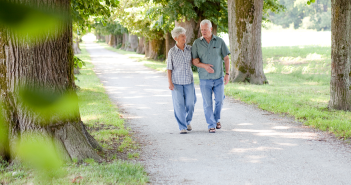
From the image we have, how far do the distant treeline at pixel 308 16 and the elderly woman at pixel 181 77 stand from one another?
6510 cm

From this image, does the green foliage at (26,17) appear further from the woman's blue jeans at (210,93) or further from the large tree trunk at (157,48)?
the large tree trunk at (157,48)

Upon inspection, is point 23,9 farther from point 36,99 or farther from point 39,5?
point 36,99

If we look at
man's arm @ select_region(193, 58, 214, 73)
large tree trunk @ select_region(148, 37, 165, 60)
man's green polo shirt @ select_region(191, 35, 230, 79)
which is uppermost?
large tree trunk @ select_region(148, 37, 165, 60)

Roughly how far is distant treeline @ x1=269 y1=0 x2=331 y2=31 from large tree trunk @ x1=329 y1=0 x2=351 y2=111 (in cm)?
6238

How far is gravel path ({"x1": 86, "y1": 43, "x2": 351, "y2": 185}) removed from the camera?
13.1 feet

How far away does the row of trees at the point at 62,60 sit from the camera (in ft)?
4.19

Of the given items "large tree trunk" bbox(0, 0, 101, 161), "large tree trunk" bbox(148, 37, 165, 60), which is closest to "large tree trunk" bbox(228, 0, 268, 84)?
"large tree trunk" bbox(0, 0, 101, 161)

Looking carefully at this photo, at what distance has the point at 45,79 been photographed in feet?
12.4

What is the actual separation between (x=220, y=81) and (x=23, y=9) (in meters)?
5.34

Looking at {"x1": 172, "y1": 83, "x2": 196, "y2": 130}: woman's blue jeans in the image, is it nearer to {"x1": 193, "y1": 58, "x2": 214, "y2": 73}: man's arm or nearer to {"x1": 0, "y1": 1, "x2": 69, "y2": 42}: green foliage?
{"x1": 193, "y1": 58, "x2": 214, "y2": 73}: man's arm

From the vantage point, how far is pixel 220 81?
620cm

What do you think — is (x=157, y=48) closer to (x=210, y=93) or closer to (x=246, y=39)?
(x=246, y=39)

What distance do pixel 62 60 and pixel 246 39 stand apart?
9.92 m

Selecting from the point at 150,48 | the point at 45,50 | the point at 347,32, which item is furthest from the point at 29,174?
the point at 150,48
